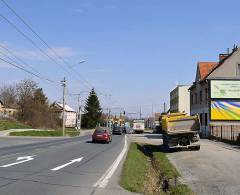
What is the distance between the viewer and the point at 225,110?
6059 centimetres

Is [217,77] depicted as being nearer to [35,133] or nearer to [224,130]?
[224,130]

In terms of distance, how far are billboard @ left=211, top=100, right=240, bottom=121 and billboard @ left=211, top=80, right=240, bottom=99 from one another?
895mm

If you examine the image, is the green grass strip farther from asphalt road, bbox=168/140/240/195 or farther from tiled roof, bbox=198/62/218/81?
asphalt road, bbox=168/140/240/195

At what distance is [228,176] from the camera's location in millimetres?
17266

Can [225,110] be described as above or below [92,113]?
below

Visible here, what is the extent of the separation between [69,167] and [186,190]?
23.0ft

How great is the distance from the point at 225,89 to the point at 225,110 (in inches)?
103

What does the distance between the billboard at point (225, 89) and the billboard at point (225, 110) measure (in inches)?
35.2

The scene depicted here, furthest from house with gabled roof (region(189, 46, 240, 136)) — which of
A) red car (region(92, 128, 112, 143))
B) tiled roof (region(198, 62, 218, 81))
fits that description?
red car (region(92, 128, 112, 143))

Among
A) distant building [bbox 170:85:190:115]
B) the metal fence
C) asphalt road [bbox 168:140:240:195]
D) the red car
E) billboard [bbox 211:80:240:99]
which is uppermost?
distant building [bbox 170:85:190:115]

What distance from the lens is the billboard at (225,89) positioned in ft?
199

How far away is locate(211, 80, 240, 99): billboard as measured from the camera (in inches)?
2391

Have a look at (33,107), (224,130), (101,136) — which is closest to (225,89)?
(224,130)

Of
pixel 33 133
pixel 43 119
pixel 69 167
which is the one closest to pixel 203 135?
pixel 33 133
